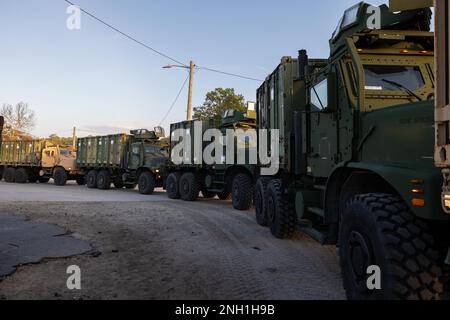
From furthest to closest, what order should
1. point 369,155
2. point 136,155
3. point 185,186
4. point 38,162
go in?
1. point 38,162
2. point 136,155
3. point 185,186
4. point 369,155

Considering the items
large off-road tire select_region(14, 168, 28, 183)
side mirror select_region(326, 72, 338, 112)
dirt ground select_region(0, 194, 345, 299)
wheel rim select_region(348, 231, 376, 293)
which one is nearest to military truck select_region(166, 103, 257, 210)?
dirt ground select_region(0, 194, 345, 299)

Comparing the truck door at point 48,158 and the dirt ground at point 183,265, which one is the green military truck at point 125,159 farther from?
the dirt ground at point 183,265

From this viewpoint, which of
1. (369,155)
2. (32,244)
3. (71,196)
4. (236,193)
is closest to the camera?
(369,155)

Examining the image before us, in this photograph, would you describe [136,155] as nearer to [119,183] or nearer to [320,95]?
[119,183]

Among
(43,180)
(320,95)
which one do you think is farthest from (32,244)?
(43,180)

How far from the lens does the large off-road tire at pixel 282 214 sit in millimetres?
6695

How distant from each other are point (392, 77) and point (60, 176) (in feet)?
75.1

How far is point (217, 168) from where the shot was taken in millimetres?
12727

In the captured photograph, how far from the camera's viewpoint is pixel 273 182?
7184 millimetres

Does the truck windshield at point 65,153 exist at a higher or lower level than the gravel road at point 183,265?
higher

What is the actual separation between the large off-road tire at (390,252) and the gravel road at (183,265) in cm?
83

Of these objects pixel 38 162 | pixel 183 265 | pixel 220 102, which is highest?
pixel 220 102

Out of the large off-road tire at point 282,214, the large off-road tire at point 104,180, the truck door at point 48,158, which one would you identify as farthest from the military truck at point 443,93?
the truck door at point 48,158

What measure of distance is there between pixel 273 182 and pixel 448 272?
452 cm
